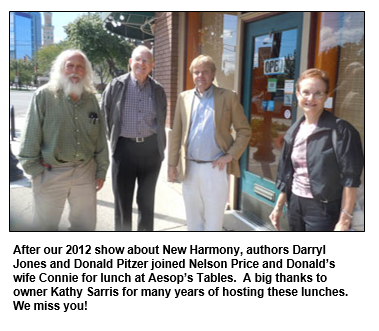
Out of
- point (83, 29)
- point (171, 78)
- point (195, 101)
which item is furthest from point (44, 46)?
point (83, 29)

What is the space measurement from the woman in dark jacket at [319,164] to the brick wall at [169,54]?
4258 millimetres

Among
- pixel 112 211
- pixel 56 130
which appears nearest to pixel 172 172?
pixel 56 130

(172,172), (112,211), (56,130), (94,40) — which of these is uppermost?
(94,40)

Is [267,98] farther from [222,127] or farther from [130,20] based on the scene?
[130,20]

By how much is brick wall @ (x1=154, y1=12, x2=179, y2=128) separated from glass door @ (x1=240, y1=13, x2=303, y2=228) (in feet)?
6.72

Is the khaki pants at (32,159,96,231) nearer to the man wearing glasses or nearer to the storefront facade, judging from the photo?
→ the man wearing glasses

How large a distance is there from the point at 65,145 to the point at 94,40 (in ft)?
73.9

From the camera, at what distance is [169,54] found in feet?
20.8

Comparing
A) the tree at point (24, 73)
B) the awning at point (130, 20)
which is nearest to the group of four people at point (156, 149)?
the tree at point (24, 73)

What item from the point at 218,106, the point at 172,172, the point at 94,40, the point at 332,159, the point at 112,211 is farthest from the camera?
the point at 94,40

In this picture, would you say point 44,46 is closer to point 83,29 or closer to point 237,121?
point 237,121

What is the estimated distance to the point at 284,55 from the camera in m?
3.95

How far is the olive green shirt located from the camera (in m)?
2.74
